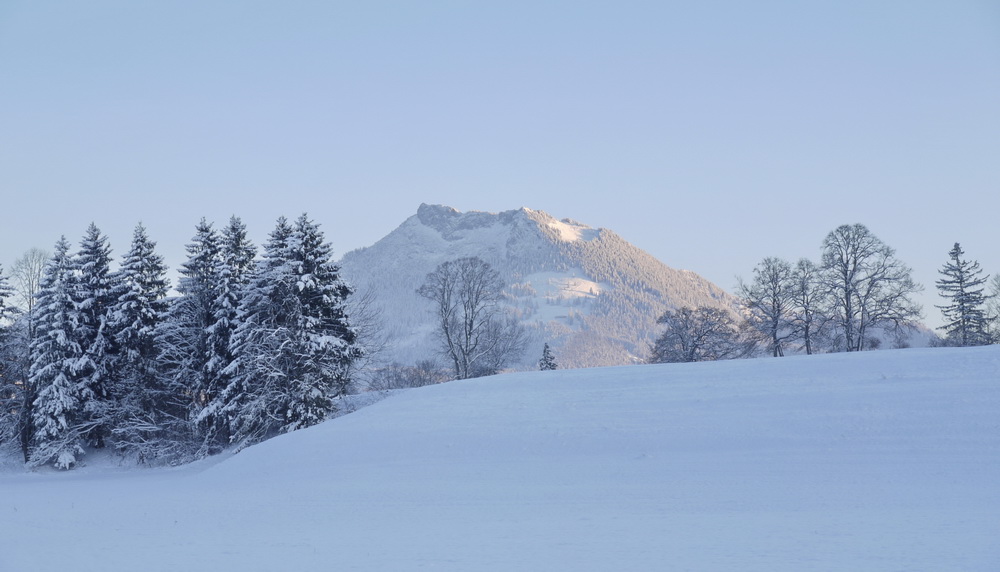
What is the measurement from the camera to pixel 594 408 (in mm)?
22594

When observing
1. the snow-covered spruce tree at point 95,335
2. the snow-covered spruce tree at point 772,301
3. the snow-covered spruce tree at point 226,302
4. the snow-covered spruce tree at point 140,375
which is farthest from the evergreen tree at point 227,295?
the snow-covered spruce tree at point 772,301

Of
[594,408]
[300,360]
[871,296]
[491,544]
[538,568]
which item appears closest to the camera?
[538,568]

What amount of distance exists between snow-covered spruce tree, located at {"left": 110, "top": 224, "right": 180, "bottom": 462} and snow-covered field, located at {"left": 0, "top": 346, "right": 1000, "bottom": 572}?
246 inches

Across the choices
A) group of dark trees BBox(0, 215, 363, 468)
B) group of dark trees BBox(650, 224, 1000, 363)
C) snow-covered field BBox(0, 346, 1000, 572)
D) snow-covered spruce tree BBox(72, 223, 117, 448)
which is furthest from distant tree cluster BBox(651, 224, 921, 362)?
snow-covered spruce tree BBox(72, 223, 117, 448)

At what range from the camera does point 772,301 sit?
43188 millimetres

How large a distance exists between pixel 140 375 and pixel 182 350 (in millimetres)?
2942

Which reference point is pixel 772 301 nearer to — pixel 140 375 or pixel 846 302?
pixel 846 302

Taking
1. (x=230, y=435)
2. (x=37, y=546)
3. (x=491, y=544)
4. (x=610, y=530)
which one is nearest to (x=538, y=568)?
(x=491, y=544)

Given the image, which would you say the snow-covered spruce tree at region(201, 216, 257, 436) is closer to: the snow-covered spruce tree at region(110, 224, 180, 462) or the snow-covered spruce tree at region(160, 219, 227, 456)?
the snow-covered spruce tree at region(160, 219, 227, 456)

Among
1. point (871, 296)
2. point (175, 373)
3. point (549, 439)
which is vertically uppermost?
point (871, 296)

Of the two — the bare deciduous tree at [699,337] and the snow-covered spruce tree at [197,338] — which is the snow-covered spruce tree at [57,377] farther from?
the bare deciduous tree at [699,337]

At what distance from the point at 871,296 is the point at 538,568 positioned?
34.7 m

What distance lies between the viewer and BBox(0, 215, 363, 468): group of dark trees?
1228 inches

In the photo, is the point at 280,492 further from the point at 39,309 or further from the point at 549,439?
the point at 39,309
